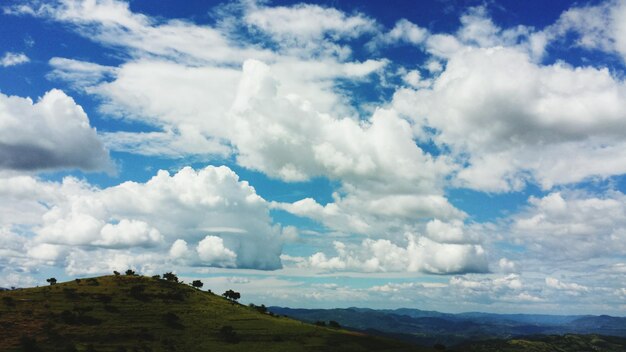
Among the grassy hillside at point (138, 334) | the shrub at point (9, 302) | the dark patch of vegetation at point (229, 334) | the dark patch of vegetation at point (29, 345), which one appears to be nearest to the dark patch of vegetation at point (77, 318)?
the grassy hillside at point (138, 334)

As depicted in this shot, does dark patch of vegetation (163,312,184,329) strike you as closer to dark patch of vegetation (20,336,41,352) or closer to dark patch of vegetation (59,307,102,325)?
dark patch of vegetation (59,307,102,325)

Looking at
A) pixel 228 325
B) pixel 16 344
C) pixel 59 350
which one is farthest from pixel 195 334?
pixel 16 344

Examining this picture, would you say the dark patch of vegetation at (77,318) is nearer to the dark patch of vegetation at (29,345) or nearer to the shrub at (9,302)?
the dark patch of vegetation at (29,345)

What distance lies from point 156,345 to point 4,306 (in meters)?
77.2

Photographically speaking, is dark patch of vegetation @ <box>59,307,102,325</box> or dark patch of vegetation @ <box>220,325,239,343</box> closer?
dark patch of vegetation @ <box>220,325,239,343</box>

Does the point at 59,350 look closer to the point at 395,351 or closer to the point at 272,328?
the point at 272,328

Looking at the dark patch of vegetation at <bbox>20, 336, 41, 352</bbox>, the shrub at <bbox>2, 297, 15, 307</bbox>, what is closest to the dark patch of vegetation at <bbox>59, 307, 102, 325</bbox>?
the dark patch of vegetation at <bbox>20, 336, 41, 352</bbox>

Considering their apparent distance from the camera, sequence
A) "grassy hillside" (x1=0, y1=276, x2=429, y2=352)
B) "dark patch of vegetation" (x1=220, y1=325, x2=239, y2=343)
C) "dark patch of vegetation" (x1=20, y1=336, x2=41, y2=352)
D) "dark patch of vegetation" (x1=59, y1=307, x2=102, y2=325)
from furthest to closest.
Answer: "dark patch of vegetation" (x1=59, y1=307, x2=102, y2=325), "dark patch of vegetation" (x1=220, y1=325, x2=239, y2=343), "grassy hillside" (x1=0, y1=276, x2=429, y2=352), "dark patch of vegetation" (x1=20, y1=336, x2=41, y2=352)

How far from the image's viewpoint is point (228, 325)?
7741 inches

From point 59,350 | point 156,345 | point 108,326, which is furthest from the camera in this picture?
point 108,326

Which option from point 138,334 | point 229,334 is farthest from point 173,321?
point 229,334

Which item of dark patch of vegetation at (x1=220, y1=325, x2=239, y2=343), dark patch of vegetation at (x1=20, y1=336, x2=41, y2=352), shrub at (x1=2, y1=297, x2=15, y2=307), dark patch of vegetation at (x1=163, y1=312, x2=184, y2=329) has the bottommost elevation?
dark patch of vegetation at (x1=20, y1=336, x2=41, y2=352)

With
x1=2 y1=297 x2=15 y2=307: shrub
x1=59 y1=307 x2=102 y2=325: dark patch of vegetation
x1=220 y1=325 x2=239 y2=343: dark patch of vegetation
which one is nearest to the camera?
x1=220 y1=325 x2=239 y2=343: dark patch of vegetation

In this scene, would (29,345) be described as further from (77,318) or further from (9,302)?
(9,302)
